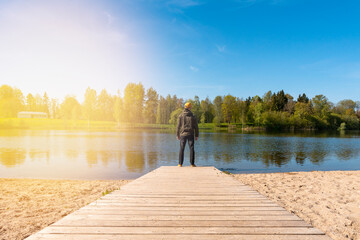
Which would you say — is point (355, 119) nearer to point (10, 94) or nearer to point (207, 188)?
point (207, 188)

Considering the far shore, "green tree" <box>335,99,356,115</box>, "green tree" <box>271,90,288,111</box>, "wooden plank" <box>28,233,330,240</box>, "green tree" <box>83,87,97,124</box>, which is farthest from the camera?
"green tree" <box>335,99,356,115</box>

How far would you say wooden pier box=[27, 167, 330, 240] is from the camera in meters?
2.74

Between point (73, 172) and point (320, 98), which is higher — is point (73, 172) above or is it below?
below

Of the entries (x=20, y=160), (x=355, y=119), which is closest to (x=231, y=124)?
(x=355, y=119)

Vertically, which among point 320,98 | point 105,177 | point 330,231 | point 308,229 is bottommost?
point 105,177

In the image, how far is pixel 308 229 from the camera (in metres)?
2.95

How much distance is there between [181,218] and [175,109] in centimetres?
8795

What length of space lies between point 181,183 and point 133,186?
1.23 meters

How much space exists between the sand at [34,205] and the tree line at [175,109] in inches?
2668

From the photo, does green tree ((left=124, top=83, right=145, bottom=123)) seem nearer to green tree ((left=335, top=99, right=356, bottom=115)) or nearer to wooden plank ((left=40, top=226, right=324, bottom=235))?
wooden plank ((left=40, top=226, right=324, bottom=235))

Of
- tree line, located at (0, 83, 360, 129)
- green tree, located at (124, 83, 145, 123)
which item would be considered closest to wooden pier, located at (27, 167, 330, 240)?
tree line, located at (0, 83, 360, 129)

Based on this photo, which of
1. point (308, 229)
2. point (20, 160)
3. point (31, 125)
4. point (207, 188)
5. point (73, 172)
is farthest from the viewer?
point (31, 125)

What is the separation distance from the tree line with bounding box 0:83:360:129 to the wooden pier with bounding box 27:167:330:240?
70978mm

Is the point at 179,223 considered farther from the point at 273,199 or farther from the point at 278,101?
the point at 278,101
